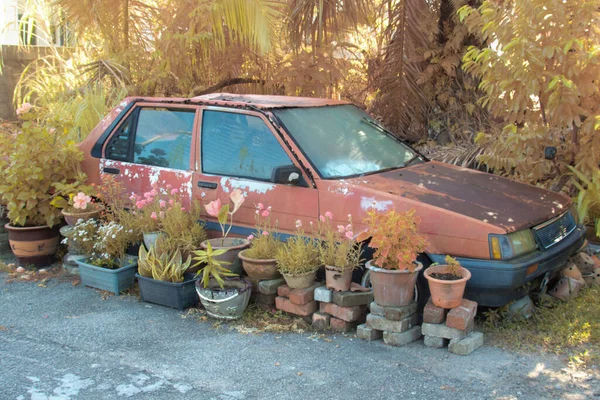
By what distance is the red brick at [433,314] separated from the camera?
4.60 metres

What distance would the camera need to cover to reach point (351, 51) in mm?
9578

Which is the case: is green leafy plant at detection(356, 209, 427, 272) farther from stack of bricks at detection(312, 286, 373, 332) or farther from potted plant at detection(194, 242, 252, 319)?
potted plant at detection(194, 242, 252, 319)

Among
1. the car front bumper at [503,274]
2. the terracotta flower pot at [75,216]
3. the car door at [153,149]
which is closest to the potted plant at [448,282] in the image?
the car front bumper at [503,274]

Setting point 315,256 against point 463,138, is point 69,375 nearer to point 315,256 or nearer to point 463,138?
point 315,256

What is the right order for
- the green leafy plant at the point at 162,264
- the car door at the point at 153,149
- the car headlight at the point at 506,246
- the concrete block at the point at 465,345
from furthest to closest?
1. the car door at the point at 153,149
2. the green leafy plant at the point at 162,264
3. the car headlight at the point at 506,246
4. the concrete block at the point at 465,345

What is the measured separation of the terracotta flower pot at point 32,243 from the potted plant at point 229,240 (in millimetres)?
2128

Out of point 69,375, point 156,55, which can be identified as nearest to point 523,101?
point 69,375

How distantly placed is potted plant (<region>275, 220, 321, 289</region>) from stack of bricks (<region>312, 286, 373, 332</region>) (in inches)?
5.6

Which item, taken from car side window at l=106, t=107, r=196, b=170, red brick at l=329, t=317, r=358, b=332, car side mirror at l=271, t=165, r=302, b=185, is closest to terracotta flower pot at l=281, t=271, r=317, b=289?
red brick at l=329, t=317, r=358, b=332

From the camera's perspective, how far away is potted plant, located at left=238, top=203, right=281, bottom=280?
523cm

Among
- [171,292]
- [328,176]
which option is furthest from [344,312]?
[171,292]

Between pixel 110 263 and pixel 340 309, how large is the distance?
2377 millimetres

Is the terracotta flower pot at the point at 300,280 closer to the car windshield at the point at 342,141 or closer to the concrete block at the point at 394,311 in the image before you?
the concrete block at the point at 394,311

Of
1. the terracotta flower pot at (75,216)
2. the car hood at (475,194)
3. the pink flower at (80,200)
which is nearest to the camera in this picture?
the car hood at (475,194)
